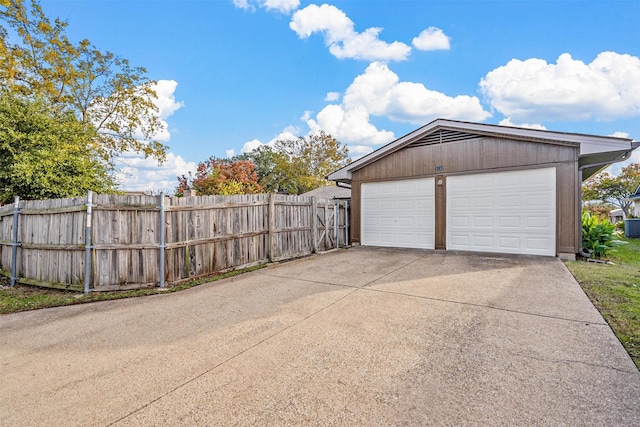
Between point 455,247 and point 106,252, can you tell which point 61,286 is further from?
point 455,247

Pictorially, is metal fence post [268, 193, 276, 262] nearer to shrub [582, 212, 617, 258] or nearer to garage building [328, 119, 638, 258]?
garage building [328, 119, 638, 258]

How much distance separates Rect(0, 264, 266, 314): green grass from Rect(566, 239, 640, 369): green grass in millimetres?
6177

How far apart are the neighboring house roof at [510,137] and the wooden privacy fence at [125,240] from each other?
5.20 metres

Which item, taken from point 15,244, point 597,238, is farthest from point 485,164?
point 15,244

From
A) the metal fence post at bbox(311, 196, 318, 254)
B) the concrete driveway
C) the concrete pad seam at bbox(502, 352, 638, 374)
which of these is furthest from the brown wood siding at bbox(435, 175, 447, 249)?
the concrete pad seam at bbox(502, 352, 638, 374)

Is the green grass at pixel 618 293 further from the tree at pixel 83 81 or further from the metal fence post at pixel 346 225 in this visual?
A: the tree at pixel 83 81

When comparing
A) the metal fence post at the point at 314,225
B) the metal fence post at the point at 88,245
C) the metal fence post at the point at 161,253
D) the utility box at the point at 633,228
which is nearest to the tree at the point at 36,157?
the metal fence post at the point at 88,245

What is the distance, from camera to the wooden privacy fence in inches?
204

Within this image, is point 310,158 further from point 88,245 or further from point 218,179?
point 88,245

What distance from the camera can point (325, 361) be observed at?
8.48 feet

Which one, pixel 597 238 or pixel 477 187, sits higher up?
pixel 477 187

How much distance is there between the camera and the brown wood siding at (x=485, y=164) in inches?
290

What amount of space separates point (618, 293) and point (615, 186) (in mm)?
32488

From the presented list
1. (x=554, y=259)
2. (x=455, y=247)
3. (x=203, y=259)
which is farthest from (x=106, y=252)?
(x=554, y=259)
